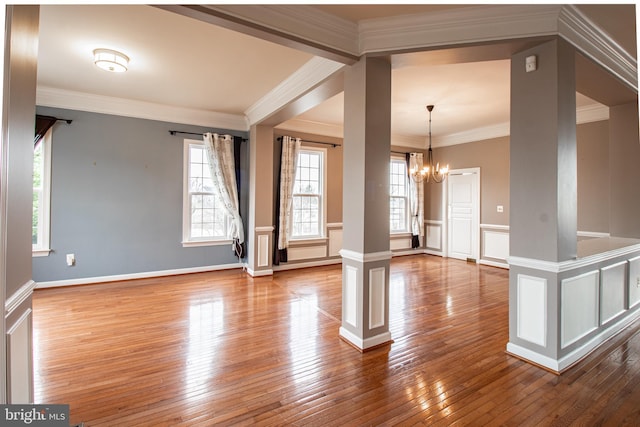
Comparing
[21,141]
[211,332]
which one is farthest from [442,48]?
[211,332]

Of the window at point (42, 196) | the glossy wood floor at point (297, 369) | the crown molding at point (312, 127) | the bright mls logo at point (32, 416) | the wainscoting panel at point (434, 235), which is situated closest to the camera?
the bright mls logo at point (32, 416)

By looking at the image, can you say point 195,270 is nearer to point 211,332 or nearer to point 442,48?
point 211,332

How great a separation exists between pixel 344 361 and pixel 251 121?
4233 mm

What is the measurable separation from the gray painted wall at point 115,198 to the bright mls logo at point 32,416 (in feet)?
12.1

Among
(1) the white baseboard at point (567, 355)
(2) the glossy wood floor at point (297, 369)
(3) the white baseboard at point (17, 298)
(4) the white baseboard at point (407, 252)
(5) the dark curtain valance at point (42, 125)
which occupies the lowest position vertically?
(2) the glossy wood floor at point (297, 369)

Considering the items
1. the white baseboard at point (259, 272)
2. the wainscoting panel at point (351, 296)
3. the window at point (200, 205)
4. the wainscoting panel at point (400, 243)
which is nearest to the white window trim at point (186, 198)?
the window at point (200, 205)

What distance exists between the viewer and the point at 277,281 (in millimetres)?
4996

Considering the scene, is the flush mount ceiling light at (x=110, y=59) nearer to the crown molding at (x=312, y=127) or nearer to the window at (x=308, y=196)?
the crown molding at (x=312, y=127)

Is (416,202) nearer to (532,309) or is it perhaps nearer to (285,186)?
(285,186)

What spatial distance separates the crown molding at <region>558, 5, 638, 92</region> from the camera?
2.40m

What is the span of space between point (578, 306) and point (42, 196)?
6.32 m

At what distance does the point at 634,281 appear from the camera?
3346 mm

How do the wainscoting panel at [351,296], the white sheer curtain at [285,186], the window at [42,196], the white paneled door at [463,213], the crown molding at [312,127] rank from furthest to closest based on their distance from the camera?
1. the white paneled door at [463,213]
2. the crown molding at [312,127]
3. the white sheer curtain at [285,186]
4. the window at [42,196]
5. the wainscoting panel at [351,296]

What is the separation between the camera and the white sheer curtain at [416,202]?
24.1 feet
